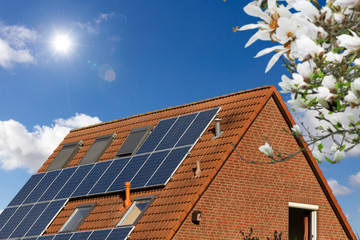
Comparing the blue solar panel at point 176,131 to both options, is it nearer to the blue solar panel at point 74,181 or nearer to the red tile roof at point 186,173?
the red tile roof at point 186,173

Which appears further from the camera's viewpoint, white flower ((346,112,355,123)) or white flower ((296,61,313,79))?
white flower ((346,112,355,123))

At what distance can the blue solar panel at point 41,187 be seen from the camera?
76.1 feet

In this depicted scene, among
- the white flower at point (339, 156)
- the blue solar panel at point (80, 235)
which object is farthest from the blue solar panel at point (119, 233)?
the white flower at point (339, 156)

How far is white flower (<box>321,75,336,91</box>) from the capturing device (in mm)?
4703

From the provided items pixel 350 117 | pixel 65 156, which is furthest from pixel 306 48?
pixel 65 156

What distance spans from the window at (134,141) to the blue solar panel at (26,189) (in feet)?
15.8

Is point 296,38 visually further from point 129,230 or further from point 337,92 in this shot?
point 129,230

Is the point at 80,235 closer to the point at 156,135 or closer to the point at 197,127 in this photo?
the point at 156,135

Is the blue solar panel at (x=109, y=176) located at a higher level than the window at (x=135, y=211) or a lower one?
higher

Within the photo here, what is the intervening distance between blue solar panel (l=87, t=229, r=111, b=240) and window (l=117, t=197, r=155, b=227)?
57 cm

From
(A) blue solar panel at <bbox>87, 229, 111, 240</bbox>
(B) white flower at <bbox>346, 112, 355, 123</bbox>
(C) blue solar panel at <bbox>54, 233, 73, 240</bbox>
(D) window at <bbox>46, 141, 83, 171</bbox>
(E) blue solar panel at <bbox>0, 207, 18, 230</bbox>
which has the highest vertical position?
(D) window at <bbox>46, 141, 83, 171</bbox>

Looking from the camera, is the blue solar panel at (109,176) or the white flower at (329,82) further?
the blue solar panel at (109,176)

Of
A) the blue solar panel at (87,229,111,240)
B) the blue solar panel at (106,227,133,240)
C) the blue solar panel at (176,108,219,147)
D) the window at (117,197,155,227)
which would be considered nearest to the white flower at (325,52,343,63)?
the blue solar panel at (106,227,133,240)

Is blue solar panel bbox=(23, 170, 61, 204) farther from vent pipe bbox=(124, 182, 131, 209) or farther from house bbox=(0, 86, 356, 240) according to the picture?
vent pipe bbox=(124, 182, 131, 209)
